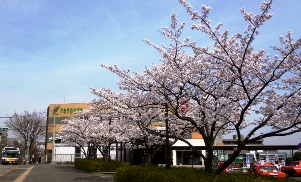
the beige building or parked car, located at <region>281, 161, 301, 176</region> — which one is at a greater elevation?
the beige building

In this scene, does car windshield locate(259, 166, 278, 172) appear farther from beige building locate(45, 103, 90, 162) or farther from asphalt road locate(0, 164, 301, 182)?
beige building locate(45, 103, 90, 162)

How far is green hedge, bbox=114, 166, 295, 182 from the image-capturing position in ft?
30.6

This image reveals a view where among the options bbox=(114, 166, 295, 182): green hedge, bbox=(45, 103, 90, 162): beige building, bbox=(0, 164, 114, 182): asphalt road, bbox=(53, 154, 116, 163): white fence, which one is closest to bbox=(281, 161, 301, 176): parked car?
bbox=(0, 164, 114, 182): asphalt road

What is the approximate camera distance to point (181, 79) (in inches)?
447

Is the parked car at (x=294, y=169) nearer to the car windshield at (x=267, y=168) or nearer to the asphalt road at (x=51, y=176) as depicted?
the car windshield at (x=267, y=168)

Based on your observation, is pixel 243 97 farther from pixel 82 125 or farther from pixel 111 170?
pixel 82 125

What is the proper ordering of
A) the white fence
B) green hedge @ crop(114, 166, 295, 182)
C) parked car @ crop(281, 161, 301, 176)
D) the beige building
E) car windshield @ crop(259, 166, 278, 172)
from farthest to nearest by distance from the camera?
the beige building
the white fence
parked car @ crop(281, 161, 301, 176)
car windshield @ crop(259, 166, 278, 172)
green hedge @ crop(114, 166, 295, 182)

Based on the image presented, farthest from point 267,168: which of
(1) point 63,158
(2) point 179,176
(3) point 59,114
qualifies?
(3) point 59,114

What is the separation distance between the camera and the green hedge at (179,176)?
9328mm

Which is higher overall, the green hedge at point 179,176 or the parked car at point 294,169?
the green hedge at point 179,176

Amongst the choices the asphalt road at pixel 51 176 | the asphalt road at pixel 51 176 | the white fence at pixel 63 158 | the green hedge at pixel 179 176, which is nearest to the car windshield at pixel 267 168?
the asphalt road at pixel 51 176

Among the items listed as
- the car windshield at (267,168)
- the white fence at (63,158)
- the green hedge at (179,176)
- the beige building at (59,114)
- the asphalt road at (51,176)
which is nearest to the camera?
the green hedge at (179,176)

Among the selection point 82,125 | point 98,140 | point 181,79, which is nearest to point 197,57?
point 181,79

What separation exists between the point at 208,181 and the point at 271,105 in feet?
10.7
